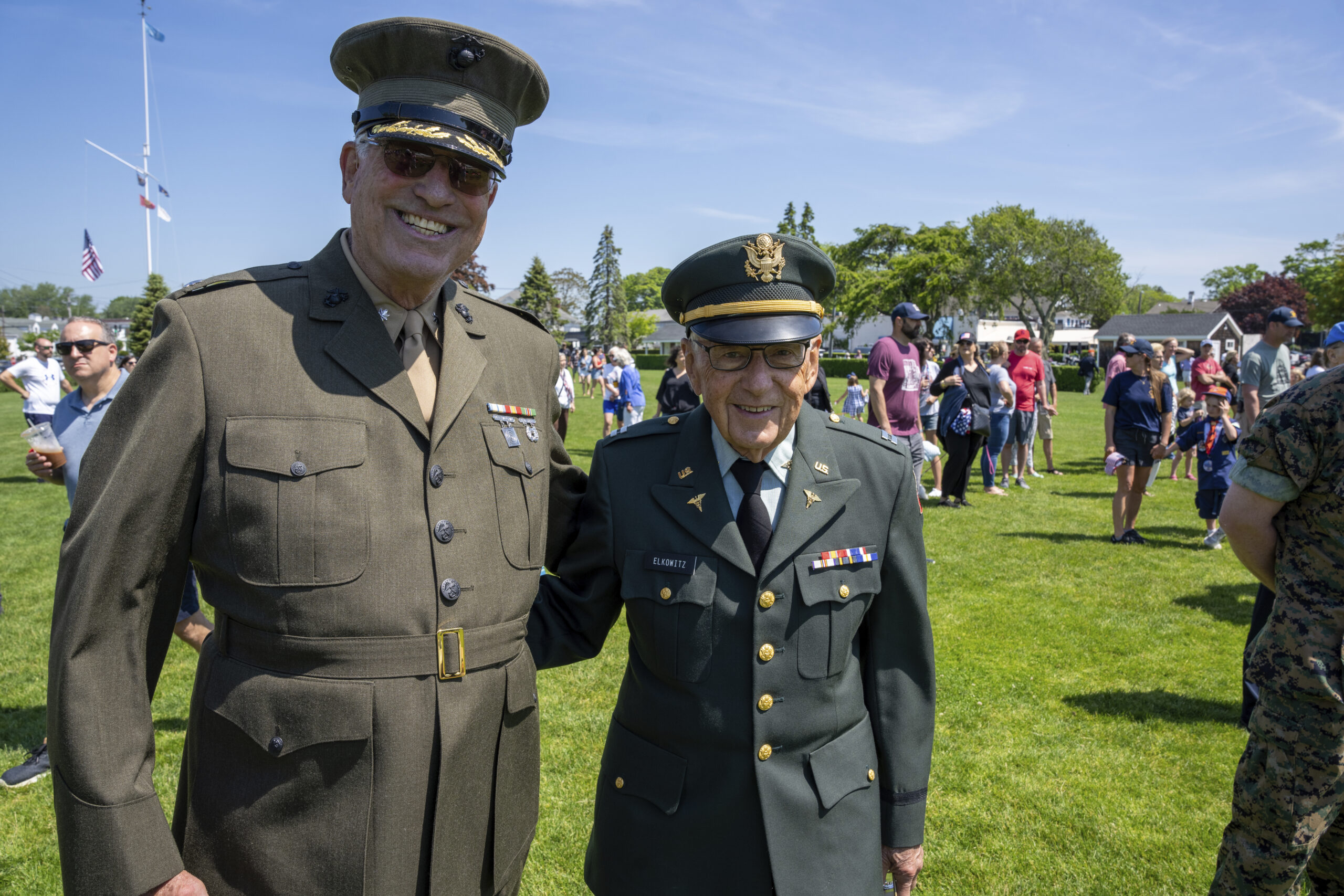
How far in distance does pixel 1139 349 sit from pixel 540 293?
75018mm

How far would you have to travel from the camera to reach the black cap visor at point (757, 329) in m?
2.10

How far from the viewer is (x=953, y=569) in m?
8.36

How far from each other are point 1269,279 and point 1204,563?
101 metres

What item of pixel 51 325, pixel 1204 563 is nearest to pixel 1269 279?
pixel 1204 563

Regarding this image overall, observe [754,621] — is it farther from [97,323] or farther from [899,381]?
[899,381]

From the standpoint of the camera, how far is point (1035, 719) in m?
5.18

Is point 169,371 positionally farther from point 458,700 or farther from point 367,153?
point 458,700

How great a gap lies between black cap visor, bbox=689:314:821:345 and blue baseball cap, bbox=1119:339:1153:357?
879cm

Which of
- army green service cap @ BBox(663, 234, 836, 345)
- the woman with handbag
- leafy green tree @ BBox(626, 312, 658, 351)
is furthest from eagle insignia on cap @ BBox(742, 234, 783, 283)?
leafy green tree @ BBox(626, 312, 658, 351)

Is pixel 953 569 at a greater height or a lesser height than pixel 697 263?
lesser

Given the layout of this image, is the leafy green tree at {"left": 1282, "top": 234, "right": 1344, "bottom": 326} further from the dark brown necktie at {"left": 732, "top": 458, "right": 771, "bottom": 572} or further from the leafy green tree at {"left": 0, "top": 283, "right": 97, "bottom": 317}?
the leafy green tree at {"left": 0, "top": 283, "right": 97, "bottom": 317}

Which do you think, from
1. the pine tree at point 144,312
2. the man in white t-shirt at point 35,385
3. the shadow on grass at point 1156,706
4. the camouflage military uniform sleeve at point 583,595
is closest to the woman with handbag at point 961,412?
the shadow on grass at point 1156,706

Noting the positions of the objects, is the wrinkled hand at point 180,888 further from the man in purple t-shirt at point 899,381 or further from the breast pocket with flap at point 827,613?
the man in purple t-shirt at point 899,381

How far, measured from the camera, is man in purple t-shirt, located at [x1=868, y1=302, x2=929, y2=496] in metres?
8.88
